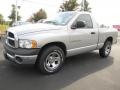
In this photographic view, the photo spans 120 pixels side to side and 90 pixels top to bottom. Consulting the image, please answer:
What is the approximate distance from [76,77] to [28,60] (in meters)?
1.41

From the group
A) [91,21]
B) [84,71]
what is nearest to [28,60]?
[84,71]

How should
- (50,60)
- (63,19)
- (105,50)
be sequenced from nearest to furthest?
(50,60)
(63,19)
(105,50)

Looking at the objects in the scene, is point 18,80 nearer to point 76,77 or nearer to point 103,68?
point 76,77

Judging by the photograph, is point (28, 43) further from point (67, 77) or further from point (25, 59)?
point (67, 77)

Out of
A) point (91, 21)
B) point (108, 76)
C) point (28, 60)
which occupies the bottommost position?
point (108, 76)

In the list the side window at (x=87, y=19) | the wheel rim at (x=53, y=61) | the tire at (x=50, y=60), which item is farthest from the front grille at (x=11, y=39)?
the side window at (x=87, y=19)

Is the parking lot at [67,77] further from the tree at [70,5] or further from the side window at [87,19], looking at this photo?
the tree at [70,5]

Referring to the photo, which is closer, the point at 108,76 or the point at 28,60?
the point at 28,60

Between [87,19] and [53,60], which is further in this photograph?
[87,19]

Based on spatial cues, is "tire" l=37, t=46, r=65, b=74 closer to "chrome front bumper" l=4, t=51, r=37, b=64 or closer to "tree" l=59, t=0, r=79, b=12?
"chrome front bumper" l=4, t=51, r=37, b=64

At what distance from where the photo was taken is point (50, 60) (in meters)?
5.36

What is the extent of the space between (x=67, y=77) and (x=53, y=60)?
66 cm

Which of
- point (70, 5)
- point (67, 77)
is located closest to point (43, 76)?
point (67, 77)

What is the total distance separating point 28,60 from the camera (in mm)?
4789
